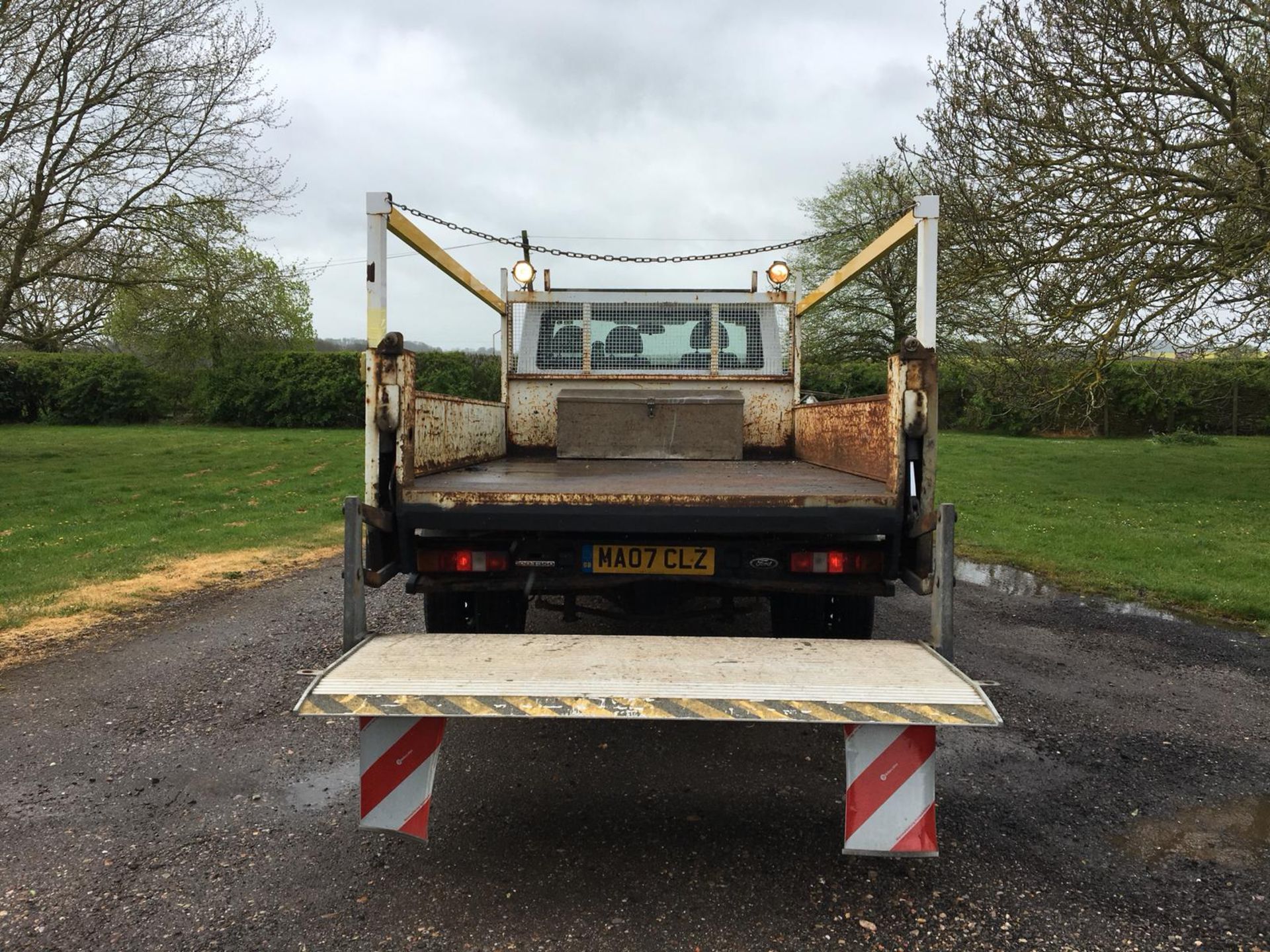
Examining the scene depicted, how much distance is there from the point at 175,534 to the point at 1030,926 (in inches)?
354

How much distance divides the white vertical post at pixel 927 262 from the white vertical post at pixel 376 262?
2126 millimetres

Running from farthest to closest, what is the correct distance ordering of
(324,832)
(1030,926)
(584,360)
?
(584,360) → (324,832) → (1030,926)

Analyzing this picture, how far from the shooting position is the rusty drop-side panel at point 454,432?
141 inches

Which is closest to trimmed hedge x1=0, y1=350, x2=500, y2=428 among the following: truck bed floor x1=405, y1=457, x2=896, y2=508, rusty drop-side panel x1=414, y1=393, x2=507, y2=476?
rusty drop-side panel x1=414, y1=393, x2=507, y2=476

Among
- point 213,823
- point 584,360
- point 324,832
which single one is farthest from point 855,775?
point 584,360

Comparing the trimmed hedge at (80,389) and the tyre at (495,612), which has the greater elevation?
the trimmed hedge at (80,389)

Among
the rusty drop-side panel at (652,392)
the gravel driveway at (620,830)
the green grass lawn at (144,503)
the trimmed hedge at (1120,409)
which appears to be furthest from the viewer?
the trimmed hedge at (1120,409)

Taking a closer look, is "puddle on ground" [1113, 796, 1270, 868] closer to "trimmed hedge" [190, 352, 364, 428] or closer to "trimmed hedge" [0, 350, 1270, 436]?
"trimmed hedge" [0, 350, 1270, 436]

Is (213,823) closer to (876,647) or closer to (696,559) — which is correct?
(696,559)

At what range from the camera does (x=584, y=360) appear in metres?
5.86

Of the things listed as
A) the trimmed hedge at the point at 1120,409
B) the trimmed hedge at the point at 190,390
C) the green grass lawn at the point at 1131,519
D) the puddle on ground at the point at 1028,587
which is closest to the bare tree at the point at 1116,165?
the green grass lawn at the point at 1131,519

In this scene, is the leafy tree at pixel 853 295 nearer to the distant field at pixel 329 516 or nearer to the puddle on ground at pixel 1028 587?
the distant field at pixel 329 516

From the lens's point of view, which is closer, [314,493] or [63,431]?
[314,493]

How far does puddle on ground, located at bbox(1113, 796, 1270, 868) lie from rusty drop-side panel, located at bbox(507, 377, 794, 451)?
3127 mm
